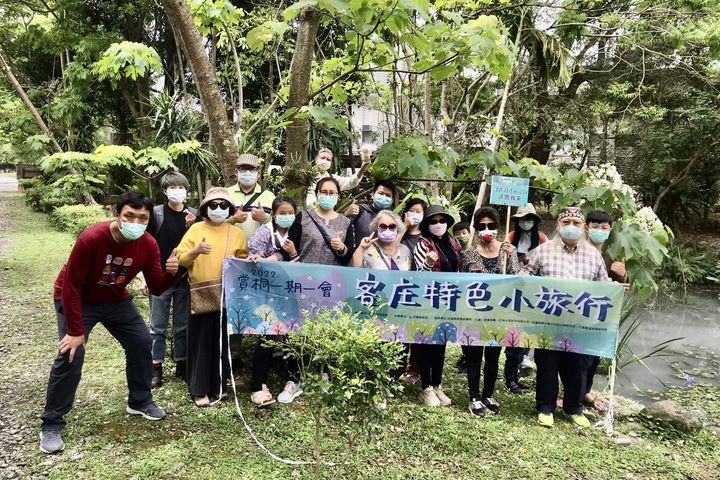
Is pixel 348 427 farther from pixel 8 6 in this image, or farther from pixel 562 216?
pixel 8 6

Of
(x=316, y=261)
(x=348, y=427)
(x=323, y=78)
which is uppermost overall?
(x=323, y=78)

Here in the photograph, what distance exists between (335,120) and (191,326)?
1905 mm

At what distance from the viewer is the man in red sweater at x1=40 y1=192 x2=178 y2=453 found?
9.53 ft

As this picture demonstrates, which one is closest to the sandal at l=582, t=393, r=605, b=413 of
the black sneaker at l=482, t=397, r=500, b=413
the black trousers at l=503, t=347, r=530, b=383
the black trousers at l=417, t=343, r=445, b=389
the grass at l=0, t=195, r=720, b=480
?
the grass at l=0, t=195, r=720, b=480

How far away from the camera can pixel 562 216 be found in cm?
377

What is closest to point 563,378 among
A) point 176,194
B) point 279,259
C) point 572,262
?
point 572,262

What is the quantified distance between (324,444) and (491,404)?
1450mm

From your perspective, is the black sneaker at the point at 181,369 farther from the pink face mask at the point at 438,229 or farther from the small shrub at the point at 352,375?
the pink face mask at the point at 438,229

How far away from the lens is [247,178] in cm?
391

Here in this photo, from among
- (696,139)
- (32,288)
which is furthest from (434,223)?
(696,139)

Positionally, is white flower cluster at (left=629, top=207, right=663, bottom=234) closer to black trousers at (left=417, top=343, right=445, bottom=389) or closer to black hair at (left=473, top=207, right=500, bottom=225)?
black hair at (left=473, top=207, right=500, bottom=225)

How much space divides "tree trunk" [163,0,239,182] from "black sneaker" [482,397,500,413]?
2870mm

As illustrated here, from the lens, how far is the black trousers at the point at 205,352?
359cm

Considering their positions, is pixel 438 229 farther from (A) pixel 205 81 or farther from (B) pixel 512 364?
(A) pixel 205 81
